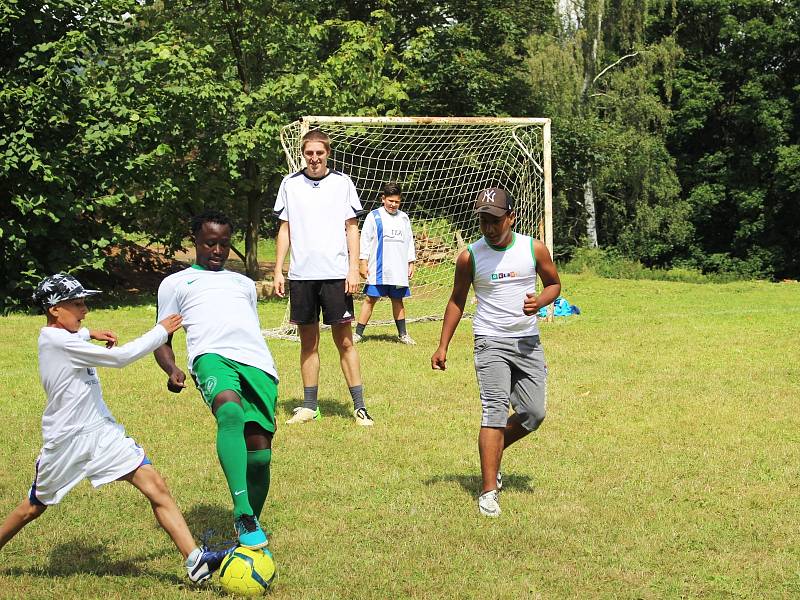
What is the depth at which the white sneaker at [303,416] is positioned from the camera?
8.83 metres

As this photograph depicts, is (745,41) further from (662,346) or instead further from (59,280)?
(59,280)

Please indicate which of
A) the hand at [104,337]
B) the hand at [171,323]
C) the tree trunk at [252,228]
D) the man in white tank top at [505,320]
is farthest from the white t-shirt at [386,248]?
the tree trunk at [252,228]

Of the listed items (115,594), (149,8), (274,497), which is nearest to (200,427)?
(274,497)

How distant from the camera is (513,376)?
659 cm

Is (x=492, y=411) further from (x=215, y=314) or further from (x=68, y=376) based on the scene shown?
(x=68, y=376)

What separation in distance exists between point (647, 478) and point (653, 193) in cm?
3112

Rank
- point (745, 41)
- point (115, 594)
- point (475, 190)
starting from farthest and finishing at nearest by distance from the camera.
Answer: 1. point (745, 41)
2. point (475, 190)
3. point (115, 594)

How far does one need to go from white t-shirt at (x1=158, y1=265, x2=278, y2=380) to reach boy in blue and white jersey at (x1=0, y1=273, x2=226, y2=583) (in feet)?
1.22

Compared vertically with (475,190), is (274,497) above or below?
below

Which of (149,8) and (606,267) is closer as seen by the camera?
(149,8)

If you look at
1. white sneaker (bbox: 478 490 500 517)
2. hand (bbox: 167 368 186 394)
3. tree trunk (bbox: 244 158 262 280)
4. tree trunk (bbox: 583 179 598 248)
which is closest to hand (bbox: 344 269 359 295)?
white sneaker (bbox: 478 490 500 517)

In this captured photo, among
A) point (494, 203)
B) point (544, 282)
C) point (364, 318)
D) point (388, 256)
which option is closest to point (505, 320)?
point (544, 282)

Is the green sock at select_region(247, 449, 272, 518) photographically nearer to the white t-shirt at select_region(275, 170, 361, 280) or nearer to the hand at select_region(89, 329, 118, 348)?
the hand at select_region(89, 329, 118, 348)

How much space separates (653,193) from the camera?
36.7 meters
